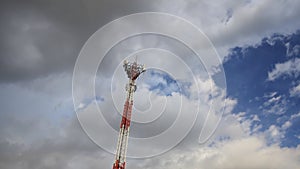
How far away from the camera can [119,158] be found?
102 meters

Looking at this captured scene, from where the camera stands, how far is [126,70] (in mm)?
111625

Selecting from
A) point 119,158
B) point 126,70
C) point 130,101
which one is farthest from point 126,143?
point 126,70

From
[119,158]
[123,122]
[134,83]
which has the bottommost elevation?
[119,158]

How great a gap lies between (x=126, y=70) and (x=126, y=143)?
2148cm

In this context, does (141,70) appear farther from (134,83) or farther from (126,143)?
(126,143)

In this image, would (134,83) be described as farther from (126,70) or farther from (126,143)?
(126,143)

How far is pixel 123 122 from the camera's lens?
106062 mm

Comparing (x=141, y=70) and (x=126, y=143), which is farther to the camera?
(x=141, y=70)

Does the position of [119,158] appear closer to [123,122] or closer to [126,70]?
[123,122]

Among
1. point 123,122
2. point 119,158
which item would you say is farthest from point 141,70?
point 119,158

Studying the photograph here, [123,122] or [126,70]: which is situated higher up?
[126,70]

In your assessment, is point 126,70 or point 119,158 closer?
point 119,158

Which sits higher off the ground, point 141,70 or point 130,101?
point 141,70

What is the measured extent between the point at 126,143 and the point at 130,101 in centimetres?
1215
